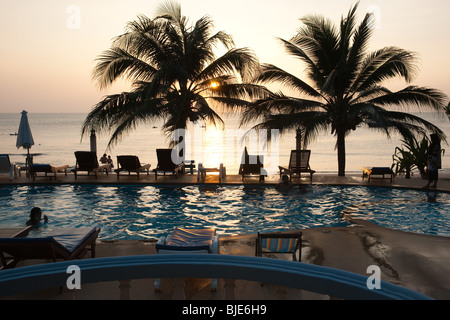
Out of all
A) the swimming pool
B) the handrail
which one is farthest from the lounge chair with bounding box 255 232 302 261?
the handrail

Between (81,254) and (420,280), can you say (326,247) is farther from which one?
(81,254)

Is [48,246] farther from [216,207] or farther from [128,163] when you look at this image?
[128,163]

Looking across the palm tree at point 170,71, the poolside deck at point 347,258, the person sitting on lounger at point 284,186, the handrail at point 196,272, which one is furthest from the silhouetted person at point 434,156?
the handrail at point 196,272

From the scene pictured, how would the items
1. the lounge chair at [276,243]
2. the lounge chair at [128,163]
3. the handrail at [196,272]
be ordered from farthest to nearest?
the lounge chair at [128,163] → the lounge chair at [276,243] → the handrail at [196,272]

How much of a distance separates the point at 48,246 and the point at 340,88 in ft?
44.5

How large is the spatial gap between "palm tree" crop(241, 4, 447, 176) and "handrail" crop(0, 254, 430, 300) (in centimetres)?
1324

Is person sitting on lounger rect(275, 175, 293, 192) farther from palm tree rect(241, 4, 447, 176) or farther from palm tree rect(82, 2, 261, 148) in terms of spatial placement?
palm tree rect(82, 2, 261, 148)

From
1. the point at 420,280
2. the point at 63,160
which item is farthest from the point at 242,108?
the point at 63,160

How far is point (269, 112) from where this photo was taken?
639 inches

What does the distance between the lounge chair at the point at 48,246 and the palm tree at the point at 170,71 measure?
9.89m

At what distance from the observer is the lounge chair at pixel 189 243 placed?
4.96 m

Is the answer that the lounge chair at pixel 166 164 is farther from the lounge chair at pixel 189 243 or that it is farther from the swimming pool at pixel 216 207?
the lounge chair at pixel 189 243

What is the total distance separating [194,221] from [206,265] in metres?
7.69
